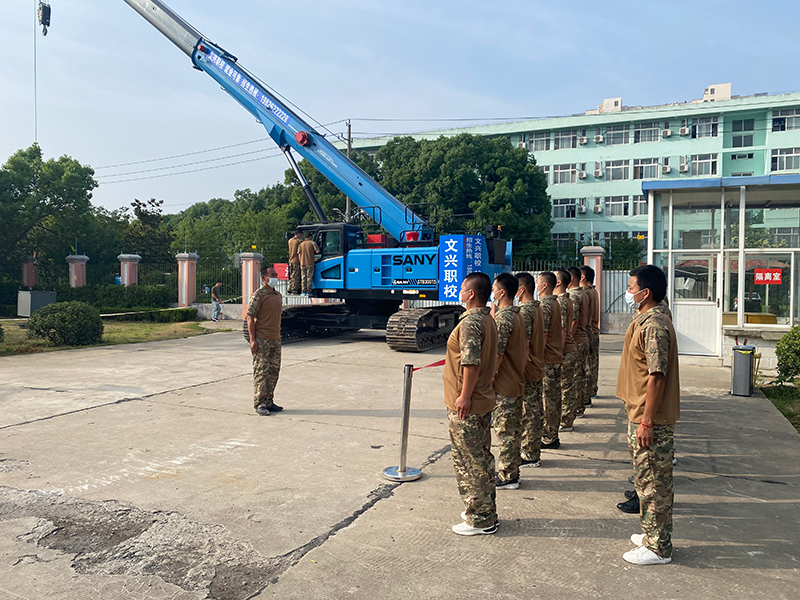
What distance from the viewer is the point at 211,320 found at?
2372 cm

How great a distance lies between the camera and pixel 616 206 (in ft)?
137

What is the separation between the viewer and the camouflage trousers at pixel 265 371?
25.6ft

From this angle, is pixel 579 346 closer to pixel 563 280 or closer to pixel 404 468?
pixel 563 280

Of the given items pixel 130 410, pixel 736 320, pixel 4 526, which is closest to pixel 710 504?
pixel 4 526

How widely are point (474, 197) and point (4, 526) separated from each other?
32.8m

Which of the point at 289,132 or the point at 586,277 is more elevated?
the point at 289,132

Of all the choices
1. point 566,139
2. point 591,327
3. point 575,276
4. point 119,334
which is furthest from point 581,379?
point 566,139

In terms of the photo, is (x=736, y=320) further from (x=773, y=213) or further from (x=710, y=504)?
(x=710, y=504)

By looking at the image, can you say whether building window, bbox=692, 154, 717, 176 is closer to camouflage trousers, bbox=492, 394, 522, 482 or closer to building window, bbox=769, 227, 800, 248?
building window, bbox=769, 227, 800, 248

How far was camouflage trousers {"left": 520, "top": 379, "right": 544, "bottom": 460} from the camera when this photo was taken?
5559 millimetres

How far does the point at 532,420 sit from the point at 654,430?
182 cm

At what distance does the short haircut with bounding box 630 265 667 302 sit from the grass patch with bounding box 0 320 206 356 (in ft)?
44.6

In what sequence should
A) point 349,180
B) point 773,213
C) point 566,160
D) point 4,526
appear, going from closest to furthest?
point 4,526
point 773,213
point 349,180
point 566,160

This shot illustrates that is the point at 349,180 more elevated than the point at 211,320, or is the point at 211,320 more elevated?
the point at 349,180
